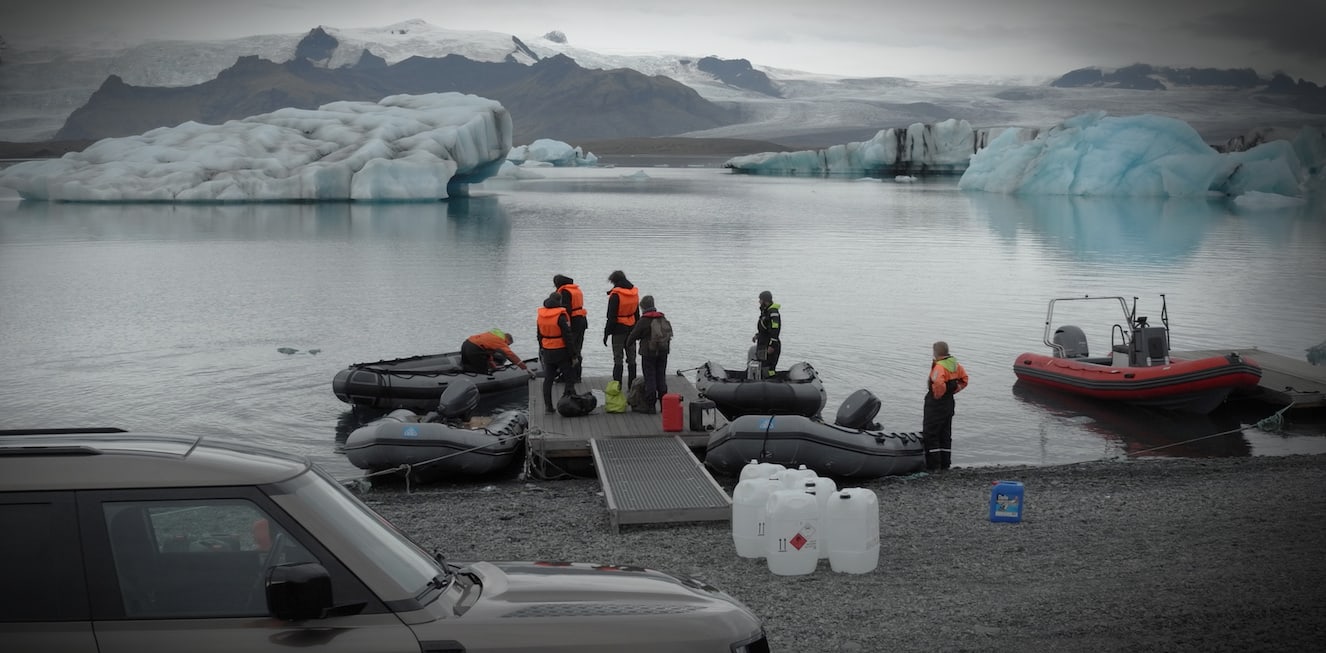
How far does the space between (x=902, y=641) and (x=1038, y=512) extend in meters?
4.37

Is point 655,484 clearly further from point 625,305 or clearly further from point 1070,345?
point 1070,345

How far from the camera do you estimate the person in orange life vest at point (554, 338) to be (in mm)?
14484

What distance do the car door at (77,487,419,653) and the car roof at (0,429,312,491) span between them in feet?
0.14

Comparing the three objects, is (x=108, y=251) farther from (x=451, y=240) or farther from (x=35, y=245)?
(x=451, y=240)

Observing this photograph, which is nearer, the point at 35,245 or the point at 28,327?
the point at 28,327

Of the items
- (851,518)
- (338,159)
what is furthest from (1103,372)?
(338,159)

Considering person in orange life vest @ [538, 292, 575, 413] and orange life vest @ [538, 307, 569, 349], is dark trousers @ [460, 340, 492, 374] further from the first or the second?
orange life vest @ [538, 307, 569, 349]

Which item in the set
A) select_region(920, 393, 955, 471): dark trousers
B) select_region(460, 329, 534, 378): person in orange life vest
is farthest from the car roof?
select_region(460, 329, 534, 378): person in orange life vest

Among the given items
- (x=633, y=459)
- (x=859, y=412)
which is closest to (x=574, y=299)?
(x=633, y=459)

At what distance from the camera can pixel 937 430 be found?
44.9 feet

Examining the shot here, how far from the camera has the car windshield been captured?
3938 mm

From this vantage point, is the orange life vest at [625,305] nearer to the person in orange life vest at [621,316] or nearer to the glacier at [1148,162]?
the person in orange life vest at [621,316]

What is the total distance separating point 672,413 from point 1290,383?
1134 centimetres

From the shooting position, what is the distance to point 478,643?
12.6ft
